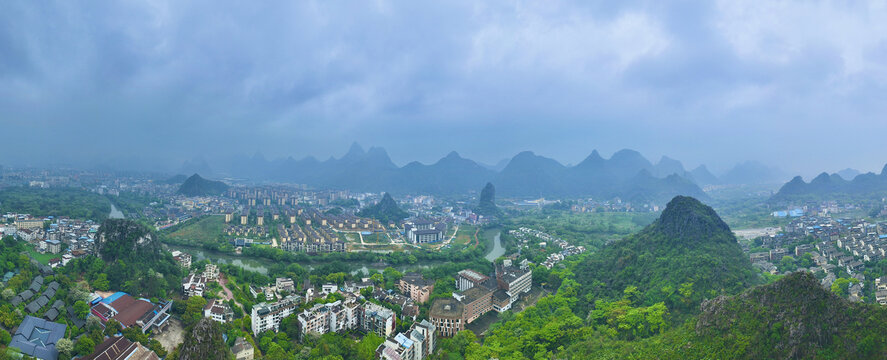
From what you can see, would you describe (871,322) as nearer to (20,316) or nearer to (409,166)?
(20,316)

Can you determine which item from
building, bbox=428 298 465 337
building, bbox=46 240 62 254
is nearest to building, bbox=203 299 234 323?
building, bbox=428 298 465 337

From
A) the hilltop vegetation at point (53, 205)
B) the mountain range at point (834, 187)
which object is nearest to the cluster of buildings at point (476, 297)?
the hilltop vegetation at point (53, 205)

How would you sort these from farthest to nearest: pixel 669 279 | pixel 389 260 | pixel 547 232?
pixel 547 232 < pixel 389 260 < pixel 669 279

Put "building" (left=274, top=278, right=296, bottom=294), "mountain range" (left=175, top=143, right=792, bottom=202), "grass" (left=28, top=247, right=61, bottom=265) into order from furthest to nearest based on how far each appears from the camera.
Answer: "mountain range" (left=175, top=143, right=792, bottom=202) < "grass" (left=28, top=247, right=61, bottom=265) < "building" (left=274, top=278, right=296, bottom=294)

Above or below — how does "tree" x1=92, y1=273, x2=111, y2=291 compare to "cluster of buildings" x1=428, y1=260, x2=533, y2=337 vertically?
above

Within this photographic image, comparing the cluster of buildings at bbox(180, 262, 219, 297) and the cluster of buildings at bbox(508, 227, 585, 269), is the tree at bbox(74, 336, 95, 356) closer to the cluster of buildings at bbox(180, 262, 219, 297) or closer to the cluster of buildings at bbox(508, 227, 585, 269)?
the cluster of buildings at bbox(180, 262, 219, 297)

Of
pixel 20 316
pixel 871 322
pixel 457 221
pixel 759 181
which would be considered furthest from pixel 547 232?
pixel 759 181

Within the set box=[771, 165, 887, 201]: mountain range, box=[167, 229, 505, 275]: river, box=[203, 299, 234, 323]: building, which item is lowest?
box=[167, 229, 505, 275]: river
